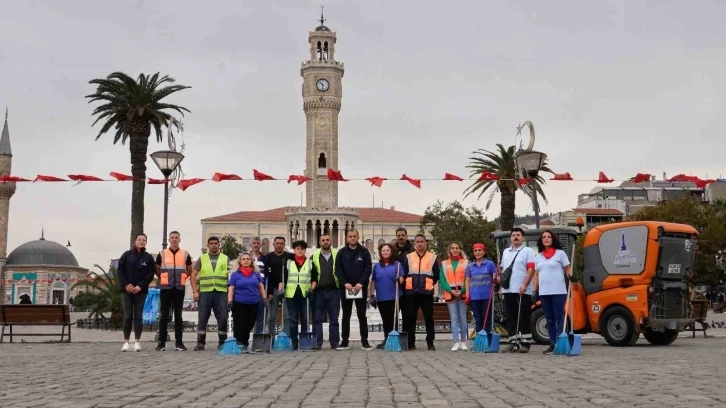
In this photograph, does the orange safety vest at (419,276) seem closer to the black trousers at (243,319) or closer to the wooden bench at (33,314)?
the black trousers at (243,319)

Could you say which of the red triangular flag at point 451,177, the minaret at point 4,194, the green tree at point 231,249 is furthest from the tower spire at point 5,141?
the red triangular flag at point 451,177

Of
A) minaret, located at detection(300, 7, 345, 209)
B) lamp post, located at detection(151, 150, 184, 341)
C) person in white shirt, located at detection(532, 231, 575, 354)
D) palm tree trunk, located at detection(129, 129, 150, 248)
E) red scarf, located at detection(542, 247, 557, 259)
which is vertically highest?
minaret, located at detection(300, 7, 345, 209)

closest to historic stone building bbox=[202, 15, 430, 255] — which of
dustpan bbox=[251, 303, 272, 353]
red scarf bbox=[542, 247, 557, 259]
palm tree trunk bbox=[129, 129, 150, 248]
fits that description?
palm tree trunk bbox=[129, 129, 150, 248]

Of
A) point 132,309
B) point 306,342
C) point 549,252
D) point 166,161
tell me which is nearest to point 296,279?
point 306,342

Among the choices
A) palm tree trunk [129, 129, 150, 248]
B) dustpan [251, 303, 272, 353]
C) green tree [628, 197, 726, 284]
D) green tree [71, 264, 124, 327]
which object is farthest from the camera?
green tree [628, 197, 726, 284]

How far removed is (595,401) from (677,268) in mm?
10075

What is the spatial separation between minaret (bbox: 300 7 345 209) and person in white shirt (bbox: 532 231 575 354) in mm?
82098

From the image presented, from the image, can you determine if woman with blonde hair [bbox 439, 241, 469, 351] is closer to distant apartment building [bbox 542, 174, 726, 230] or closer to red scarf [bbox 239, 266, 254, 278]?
red scarf [bbox 239, 266, 254, 278]

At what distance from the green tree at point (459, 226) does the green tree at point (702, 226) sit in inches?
397

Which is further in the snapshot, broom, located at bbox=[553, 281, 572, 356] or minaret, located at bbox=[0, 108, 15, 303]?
minaret, located at bbox=[0, 108, 15, 303]

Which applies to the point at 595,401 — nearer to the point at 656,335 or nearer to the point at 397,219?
the point at 656,335

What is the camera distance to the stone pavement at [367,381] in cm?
682

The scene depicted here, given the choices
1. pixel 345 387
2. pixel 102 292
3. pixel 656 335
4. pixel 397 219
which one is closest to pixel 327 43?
pixel 397 219

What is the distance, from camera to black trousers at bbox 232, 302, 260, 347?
14586mm
